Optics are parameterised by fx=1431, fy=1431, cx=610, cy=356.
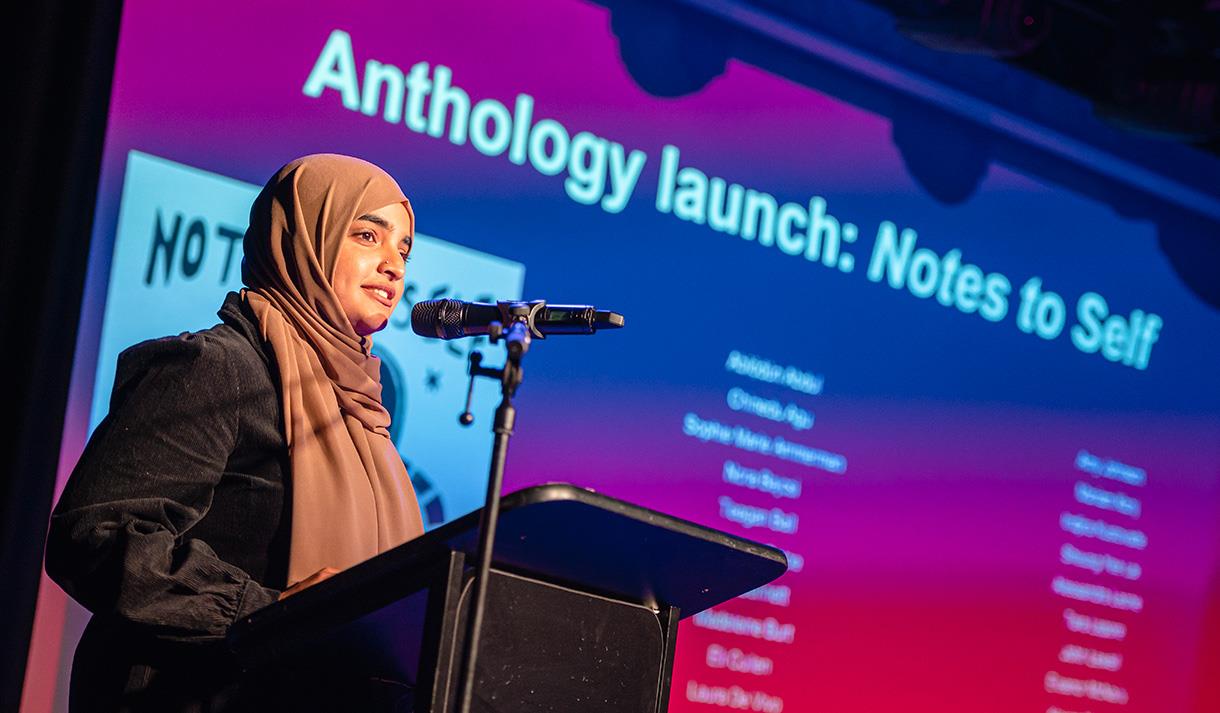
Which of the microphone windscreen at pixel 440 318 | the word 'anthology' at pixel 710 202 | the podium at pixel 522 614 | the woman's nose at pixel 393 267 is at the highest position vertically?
the word 'anthology' at pixel 710 202

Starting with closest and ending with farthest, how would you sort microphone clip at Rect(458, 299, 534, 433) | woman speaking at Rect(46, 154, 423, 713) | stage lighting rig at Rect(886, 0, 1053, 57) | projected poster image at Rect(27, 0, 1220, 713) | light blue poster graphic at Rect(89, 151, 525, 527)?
microphone clip at Rect(458, 299, 534, 433), woman speaking at Rect(46, 154, 423, 713), light blue poster graphic at Rect(89, 151, 525, 527), projected poster image at Rect(27, 0, 1220, 713), stage lighting rig at Rect(886, 0, 1053, 57)

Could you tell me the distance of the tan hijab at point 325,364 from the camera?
1.91m

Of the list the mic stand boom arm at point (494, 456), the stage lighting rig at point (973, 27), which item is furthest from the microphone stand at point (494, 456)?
the stage lighting rig at point (973, 27)

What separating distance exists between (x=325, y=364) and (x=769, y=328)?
234 centimetres

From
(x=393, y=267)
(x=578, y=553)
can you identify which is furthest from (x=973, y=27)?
(x=578, y=553)

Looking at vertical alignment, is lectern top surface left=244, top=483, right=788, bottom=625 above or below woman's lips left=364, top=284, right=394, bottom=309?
below

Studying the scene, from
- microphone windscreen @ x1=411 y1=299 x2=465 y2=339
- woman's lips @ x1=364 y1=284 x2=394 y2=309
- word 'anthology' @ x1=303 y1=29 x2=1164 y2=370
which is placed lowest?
microphone windscreen @ x1=411 y1=299 x2=465 y2=339

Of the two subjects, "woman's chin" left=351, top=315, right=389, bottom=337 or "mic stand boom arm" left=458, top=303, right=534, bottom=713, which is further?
"woman's chin" left=351, top=315, right=389, bottom=337

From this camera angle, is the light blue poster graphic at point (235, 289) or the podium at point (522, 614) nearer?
the podium at point (522, 614)

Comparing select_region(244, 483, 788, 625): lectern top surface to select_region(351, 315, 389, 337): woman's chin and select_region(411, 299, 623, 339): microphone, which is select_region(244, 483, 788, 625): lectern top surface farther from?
select_region(351, 315, 389, 337): woman's chin

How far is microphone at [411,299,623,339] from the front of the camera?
1765mm

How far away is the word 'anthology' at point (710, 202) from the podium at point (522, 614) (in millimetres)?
2026

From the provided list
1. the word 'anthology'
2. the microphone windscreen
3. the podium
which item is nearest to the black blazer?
the podium

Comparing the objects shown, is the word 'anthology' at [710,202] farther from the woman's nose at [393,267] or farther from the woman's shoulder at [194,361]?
the woman's shoulder at [194,361]
